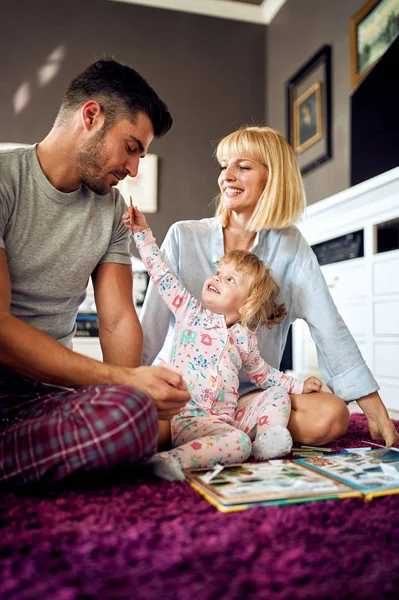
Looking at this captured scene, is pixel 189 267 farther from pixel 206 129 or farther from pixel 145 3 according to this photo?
pixel 145 3

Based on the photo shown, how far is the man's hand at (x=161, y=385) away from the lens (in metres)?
1.05

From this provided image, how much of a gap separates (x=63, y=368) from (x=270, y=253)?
2.68 feet

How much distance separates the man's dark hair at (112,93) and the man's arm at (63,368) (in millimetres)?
499

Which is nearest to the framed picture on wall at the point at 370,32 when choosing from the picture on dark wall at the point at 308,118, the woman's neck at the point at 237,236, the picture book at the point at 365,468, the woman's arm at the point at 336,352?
the picture on dark wall at the point at 308,118

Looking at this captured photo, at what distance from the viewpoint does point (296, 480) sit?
3.33ft

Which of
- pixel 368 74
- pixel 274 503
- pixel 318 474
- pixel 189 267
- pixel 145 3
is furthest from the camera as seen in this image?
pixel 145 3

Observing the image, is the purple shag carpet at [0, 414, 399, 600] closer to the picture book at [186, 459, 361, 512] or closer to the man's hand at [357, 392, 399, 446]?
the picture book at [186, 459, 361, 512]

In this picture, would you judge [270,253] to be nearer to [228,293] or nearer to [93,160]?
[228,293]

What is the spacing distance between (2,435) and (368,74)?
2.59 m

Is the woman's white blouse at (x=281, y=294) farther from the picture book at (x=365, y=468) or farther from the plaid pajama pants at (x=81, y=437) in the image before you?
the plaid pajama pants at (x=81, y=437)

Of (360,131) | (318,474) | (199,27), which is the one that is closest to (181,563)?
(318,474)

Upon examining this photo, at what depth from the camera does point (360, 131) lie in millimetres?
2916

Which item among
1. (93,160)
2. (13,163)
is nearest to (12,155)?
(13,163)

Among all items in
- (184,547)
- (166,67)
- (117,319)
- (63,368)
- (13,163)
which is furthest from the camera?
(166,67)
